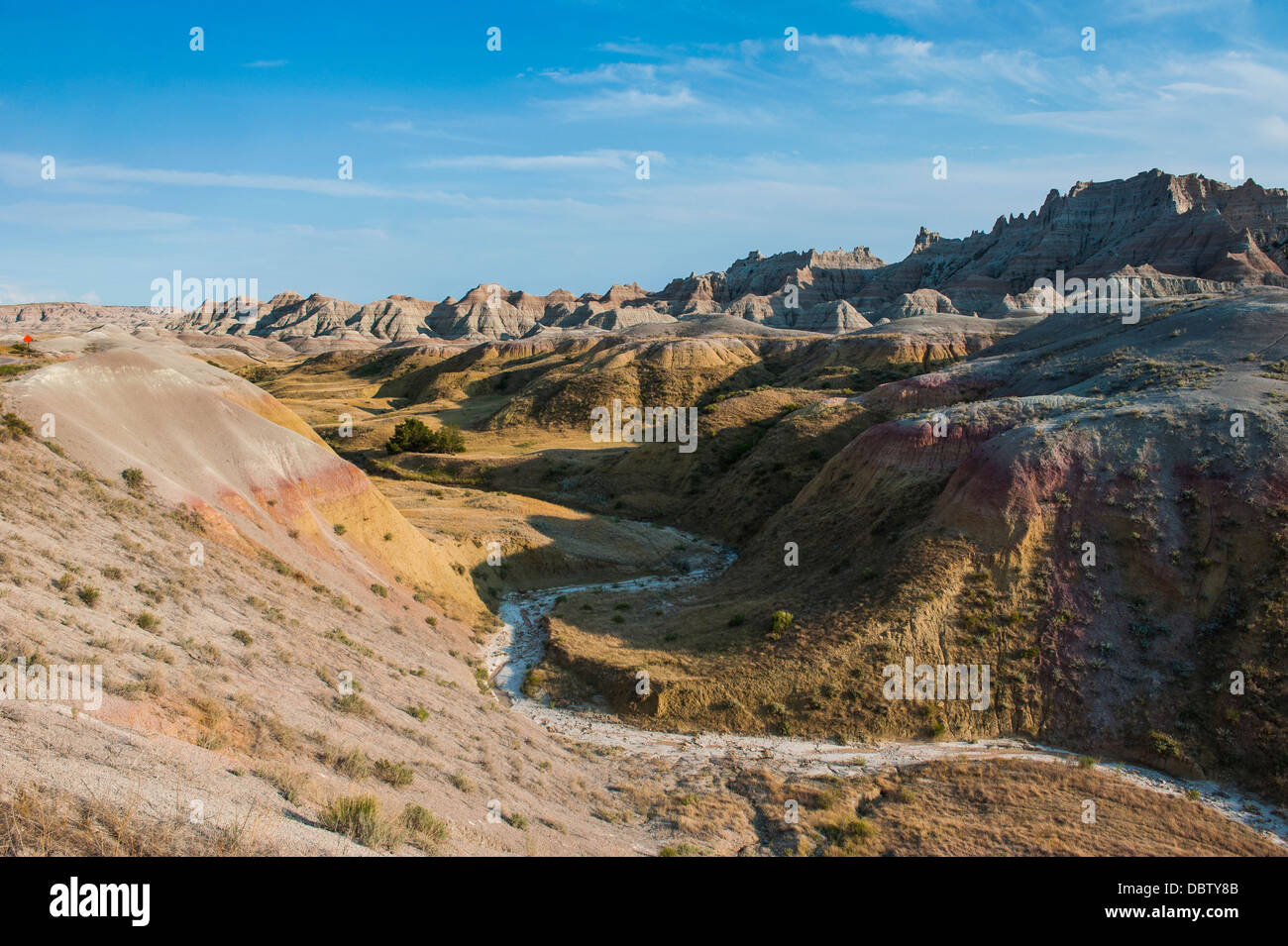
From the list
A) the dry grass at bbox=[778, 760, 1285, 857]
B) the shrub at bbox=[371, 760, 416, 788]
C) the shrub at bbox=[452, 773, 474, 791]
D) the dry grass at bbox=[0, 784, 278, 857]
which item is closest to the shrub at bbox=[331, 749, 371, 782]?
the shrub at bbox=[371, 760, 416, 788]

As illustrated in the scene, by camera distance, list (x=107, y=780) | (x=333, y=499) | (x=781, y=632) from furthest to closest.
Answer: (x=333, y=499) < (x=781, y=632) < (x=107, y=780)

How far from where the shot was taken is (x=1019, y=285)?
11888cm

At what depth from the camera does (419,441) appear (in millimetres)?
57906

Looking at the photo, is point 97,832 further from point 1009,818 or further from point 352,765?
point 1009,818

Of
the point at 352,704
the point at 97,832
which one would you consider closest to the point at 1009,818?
the point at 352,704

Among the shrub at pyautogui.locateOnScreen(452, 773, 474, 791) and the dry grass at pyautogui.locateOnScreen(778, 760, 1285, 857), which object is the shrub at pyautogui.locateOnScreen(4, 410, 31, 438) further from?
the dry grass at pyautogui.locateOnScreen(778, 760, 1285, 857)

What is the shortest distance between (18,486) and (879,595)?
22.2 meters

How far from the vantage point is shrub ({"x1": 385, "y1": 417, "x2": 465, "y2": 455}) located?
188 feet

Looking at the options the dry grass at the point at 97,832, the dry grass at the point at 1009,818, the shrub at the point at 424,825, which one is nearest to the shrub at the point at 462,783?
the shrub at the point at 424,825

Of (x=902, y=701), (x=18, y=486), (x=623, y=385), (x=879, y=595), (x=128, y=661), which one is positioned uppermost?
(x=623, y=385)

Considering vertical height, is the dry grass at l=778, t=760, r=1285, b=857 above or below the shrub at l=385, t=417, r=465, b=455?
below

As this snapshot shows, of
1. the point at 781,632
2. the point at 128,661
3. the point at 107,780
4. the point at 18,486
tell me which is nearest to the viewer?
the point at 107,780

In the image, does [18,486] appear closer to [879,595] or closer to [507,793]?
[507,793]

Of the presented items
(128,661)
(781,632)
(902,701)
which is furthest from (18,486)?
(902,701)
